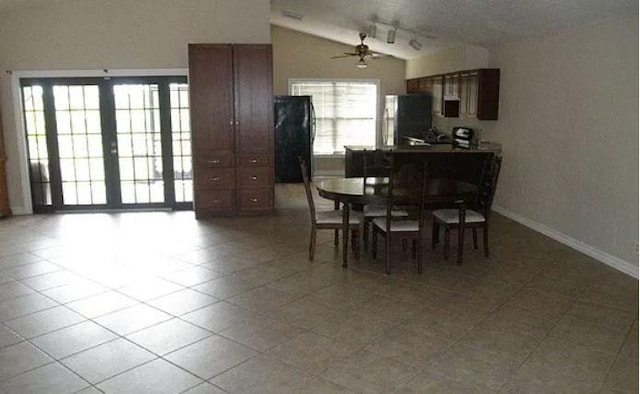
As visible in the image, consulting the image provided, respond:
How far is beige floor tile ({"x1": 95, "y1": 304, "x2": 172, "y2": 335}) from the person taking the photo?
3.70 metres

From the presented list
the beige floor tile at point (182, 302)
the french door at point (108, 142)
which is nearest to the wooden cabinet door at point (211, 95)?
the french door at point (108, 142)

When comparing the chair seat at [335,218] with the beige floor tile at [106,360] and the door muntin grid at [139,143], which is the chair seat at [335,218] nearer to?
the beige floor tile at [106,360]

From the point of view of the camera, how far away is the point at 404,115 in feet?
31.8

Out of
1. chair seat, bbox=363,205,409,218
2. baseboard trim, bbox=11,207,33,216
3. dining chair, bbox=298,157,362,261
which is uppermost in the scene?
chair seat, bbox=363,205,409,218

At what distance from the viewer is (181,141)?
7.67m

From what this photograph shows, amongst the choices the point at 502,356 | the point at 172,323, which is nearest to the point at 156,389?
the point at 172,323

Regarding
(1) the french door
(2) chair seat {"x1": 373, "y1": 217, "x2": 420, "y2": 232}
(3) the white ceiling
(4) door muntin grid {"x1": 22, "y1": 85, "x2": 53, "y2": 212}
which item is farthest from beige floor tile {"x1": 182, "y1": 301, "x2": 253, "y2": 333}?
(4) door muntin grid {"x1": 22, "y1": 85, "x2": 53, "y2": 212}

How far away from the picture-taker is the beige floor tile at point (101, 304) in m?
4.01

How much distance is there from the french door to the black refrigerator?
286 cm

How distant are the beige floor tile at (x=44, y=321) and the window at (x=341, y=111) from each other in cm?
759

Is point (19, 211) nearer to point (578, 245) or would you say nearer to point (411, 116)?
point (411, 116)

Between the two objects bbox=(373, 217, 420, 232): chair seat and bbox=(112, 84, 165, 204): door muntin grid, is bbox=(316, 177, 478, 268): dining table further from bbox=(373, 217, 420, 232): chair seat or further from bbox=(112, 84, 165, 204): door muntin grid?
bbox=(112, 84, 165, 204): door muntin grid

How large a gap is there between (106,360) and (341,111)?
336 inches

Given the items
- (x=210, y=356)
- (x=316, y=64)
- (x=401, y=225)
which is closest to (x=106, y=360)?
(x=210, y=356)
